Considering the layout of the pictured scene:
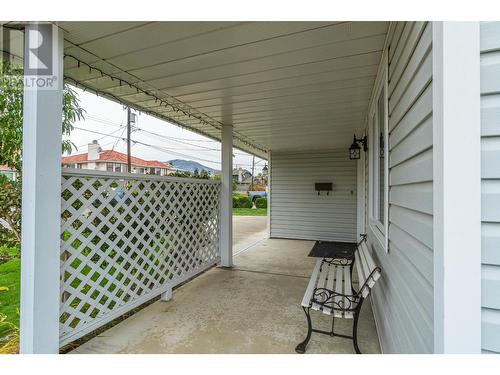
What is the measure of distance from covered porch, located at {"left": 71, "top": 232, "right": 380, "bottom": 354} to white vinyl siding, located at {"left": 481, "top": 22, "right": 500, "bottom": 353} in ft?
5.36

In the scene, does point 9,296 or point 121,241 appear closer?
point 121,241

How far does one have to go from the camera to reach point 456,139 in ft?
2.67

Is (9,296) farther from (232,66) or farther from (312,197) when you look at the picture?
(312,197)

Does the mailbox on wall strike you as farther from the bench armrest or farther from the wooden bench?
the bench armrest

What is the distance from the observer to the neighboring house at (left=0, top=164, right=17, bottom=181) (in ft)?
7.72

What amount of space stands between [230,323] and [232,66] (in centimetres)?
247

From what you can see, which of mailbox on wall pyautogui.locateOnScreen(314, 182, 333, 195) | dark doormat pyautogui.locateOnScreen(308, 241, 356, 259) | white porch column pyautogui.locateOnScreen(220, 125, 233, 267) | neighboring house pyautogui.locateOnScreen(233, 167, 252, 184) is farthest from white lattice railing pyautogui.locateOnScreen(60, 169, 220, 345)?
neighboring house pyautogui.locateOnScreen(233, 167, 252, 184)

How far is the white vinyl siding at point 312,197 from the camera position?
6.58 metres

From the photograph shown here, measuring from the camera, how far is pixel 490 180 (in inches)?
31.6

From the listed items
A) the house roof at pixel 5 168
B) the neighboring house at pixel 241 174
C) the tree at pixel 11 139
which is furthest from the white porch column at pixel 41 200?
the neighboring house at pixel 241 174

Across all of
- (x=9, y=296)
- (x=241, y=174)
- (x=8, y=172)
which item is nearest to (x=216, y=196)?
(x=8, y=172)

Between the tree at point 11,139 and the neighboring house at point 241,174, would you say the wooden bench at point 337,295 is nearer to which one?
the tree at point 11,139
